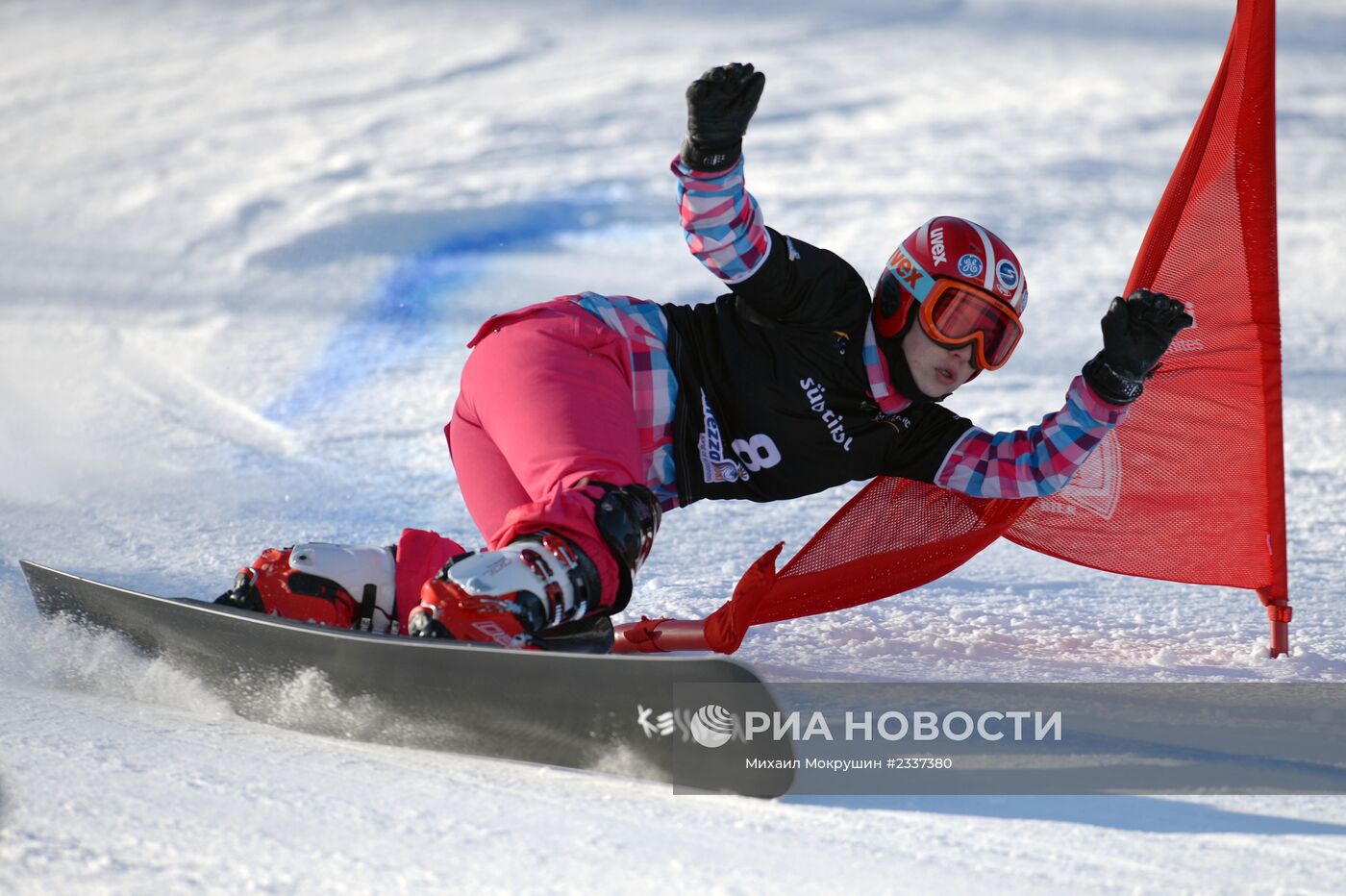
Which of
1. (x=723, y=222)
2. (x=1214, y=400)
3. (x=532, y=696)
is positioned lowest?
(x=532, y=696)

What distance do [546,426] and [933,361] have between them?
733 millimetres

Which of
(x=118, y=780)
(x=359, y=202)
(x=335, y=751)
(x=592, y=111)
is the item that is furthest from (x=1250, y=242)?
(x=592, y=111)

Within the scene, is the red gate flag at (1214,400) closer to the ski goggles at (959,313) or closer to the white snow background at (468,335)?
the white snow background at (468,335)

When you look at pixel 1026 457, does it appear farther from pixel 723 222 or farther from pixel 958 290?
pixel 723 222

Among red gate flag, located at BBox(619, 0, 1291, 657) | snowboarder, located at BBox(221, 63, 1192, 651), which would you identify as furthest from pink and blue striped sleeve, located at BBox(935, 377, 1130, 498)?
red gate flag, located at BBox(619, 0, 1291, 657)

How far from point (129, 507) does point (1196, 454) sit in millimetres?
2724

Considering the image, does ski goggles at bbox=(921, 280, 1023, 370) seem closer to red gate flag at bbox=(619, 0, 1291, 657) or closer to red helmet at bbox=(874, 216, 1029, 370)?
red helmet at bbox=(874, 216, 1029, 370)

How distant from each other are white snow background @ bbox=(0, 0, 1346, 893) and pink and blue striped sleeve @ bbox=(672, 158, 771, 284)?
2.83 feet

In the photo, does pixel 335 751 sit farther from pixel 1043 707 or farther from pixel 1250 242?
pixel 1250 242

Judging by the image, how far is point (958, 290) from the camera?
95.0 inches

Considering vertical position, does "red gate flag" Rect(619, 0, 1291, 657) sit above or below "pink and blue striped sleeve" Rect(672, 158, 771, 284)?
below

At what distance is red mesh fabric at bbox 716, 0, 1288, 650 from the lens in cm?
280

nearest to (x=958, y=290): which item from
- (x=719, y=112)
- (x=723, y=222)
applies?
(x=723, y=222)

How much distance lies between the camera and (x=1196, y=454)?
113 inches
